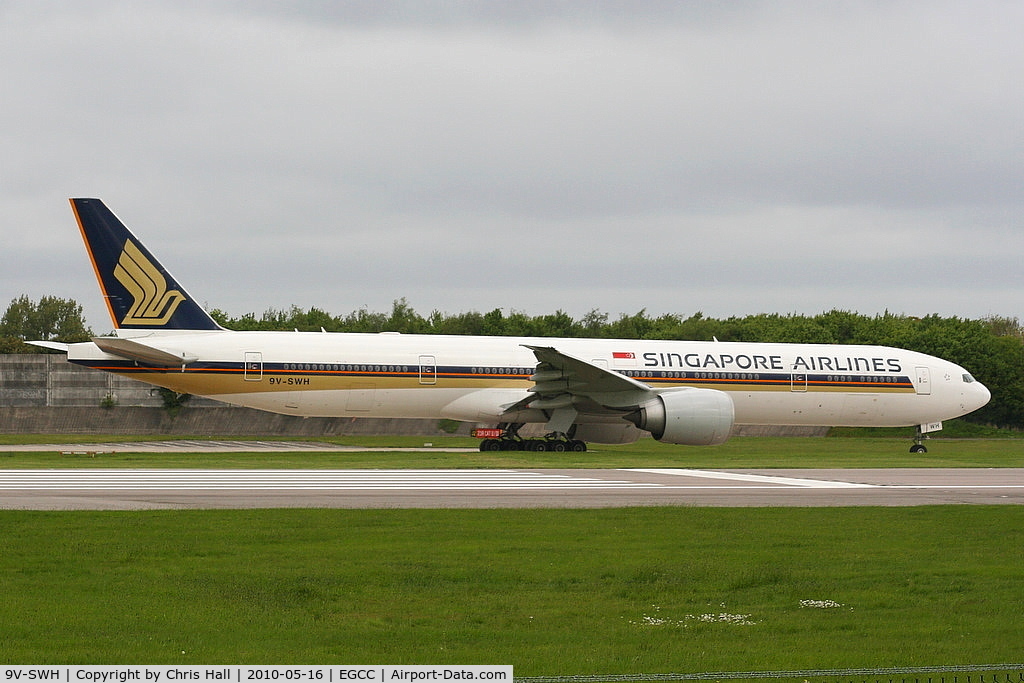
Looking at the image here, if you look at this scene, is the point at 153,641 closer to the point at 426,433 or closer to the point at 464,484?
the point at 464,484

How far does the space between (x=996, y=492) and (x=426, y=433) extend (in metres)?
31.2

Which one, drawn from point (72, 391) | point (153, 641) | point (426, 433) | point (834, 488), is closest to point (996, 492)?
point (834, 488)

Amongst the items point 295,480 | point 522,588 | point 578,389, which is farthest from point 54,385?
point 522,588

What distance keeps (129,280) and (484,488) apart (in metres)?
15.5

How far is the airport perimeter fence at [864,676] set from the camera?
7.00 m

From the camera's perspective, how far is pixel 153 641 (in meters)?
7.82

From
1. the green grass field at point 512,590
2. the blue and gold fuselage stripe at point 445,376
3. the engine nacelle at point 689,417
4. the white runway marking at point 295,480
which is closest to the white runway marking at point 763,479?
the white runway marking at point 295,480

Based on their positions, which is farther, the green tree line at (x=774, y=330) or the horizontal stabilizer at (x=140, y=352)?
the green tree line at (x=774, y=330)

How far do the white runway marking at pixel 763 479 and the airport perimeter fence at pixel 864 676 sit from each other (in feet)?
43.4

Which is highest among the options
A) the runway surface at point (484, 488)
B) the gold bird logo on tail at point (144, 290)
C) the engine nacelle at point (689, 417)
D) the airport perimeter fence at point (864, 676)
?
the gold bird logo on tail at point (144, 290)

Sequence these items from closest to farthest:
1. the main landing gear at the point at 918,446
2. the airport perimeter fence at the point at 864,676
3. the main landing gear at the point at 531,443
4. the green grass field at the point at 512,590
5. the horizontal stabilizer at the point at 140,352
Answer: the airport perimeter fence at the point at 864,676 → the green grass field at the point at 512,590 → the horizontal stabilizer at the point at 140,352 → the main landing gear at the point at 531,443 → the main landing gear at the point at 918,446

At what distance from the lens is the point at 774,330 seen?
228 feet

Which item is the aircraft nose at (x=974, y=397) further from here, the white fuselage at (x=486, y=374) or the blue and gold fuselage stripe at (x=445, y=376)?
the blue and gold fuselage stripe at (x=445, y=376)

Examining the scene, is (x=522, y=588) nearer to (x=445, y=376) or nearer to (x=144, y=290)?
(x=445, y=376)
